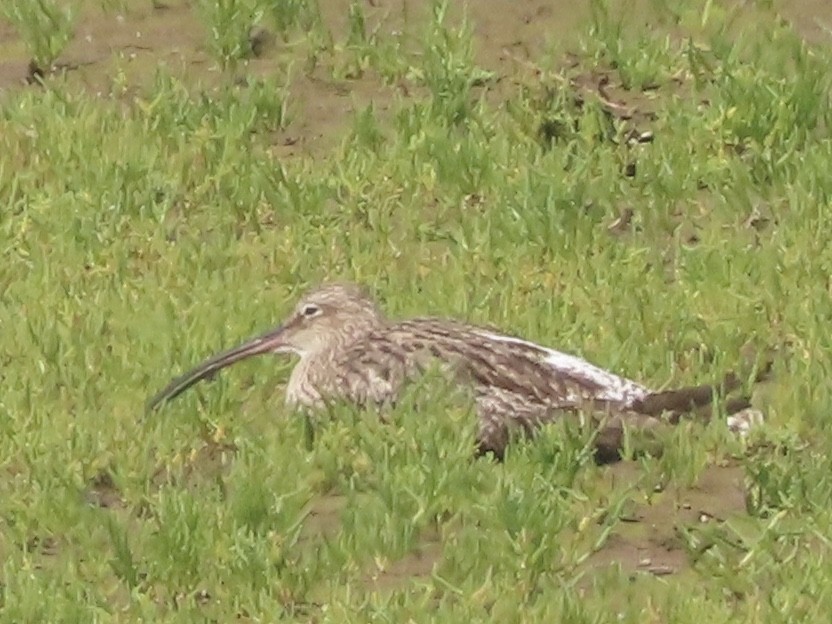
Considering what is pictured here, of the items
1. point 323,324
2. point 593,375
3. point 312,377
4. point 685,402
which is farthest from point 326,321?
point 685,402

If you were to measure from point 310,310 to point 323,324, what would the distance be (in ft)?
0.26

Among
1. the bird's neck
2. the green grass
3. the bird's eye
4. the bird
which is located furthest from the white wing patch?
the bird's eye

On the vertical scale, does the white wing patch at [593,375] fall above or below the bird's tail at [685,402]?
below

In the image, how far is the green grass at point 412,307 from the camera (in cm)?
789

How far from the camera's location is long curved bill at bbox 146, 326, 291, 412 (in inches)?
357

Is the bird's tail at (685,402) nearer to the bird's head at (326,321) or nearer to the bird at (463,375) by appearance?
the bird at (463,375)

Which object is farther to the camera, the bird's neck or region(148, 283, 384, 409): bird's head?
region(148, 283, 384, 409): bird's head

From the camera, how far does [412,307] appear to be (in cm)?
1027

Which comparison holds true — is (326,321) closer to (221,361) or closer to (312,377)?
(312,377)

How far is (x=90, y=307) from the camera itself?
32.8ft

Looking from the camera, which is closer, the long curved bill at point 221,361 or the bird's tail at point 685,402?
the bird's tail at point 685,402

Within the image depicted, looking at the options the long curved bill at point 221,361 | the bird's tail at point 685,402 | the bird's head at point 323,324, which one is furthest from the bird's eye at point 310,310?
the bird's tail at point 685,402

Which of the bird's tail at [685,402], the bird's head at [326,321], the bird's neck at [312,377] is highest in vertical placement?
the bird's tail at [685,402]

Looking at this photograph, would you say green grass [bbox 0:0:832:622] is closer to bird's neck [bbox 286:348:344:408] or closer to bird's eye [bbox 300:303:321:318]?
bird's neck [bbox 286:348:344:408]
